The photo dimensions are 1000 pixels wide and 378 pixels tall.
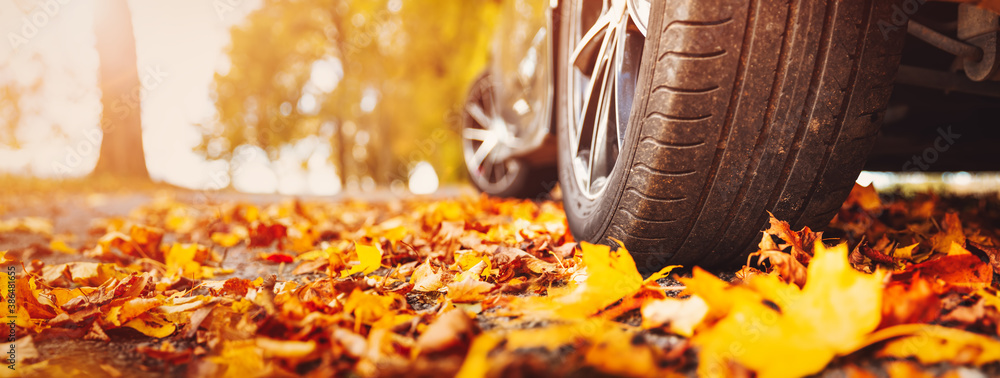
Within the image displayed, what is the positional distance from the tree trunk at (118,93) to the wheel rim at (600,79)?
380 inches

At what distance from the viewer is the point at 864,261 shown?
3.73 feet

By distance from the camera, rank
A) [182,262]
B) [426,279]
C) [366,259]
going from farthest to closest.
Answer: [182,262] < [366,259] < [426,279]

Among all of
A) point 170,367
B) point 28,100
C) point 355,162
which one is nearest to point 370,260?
point 170,367

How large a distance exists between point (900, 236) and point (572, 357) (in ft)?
4.28

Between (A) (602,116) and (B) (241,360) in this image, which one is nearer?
(B) (241,360)

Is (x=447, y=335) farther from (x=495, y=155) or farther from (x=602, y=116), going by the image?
(x=495, y=155)

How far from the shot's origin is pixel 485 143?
3.99 meters

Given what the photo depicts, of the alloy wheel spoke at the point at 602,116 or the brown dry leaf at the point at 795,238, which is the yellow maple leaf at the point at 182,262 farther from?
the brown dry leaf at the point at 795,238

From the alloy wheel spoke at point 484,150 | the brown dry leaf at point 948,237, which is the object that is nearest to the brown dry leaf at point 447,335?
the brown dry leaf at point 948,237

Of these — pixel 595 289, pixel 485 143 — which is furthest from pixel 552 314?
pixel 485 143

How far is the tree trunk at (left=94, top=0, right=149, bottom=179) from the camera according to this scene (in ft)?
27.4

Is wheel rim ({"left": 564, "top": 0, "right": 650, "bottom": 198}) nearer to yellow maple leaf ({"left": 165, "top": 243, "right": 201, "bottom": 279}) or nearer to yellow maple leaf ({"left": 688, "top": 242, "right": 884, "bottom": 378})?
yellow maple leaf ({"left": 688, "top": 242, "right": 884, "bottom": 378})

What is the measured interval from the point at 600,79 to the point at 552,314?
33.5 inches

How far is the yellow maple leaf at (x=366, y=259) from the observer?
1.31 metres
